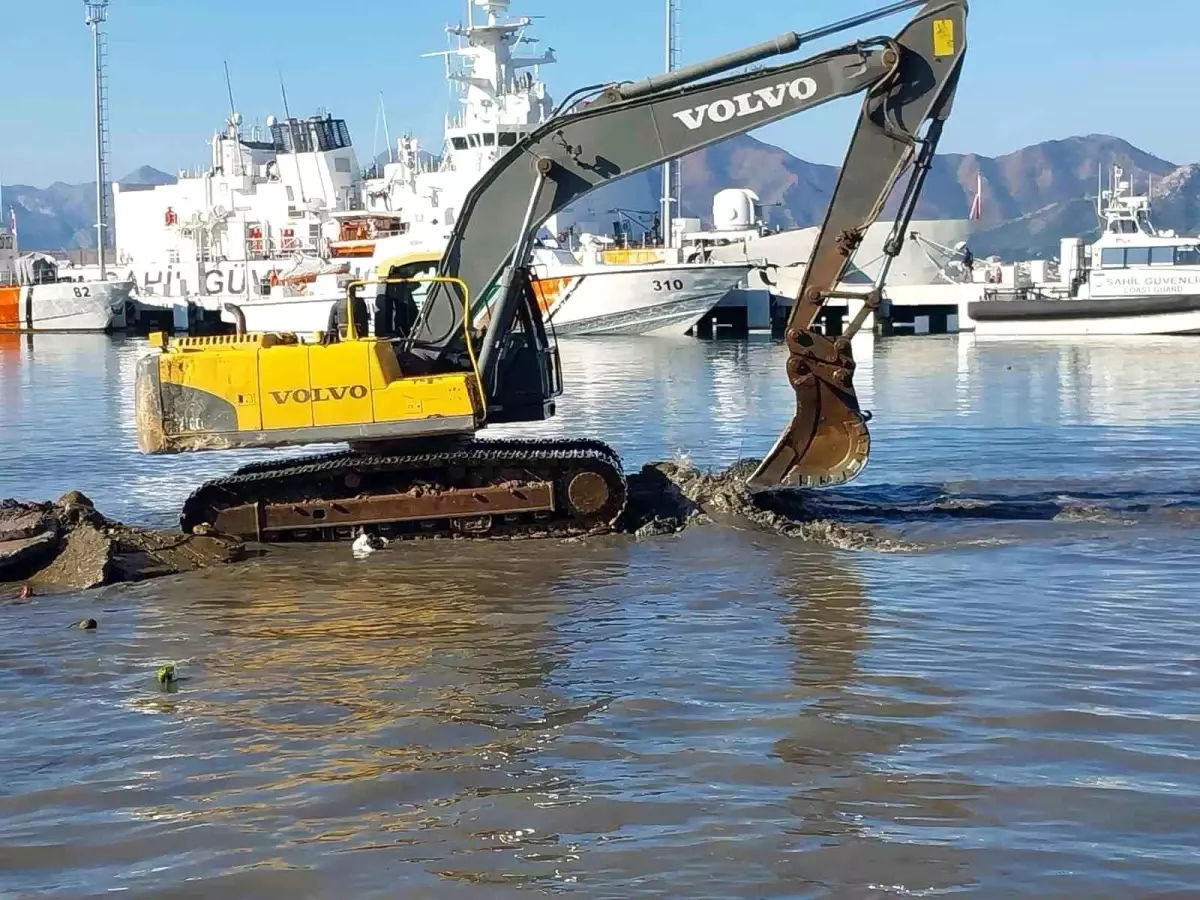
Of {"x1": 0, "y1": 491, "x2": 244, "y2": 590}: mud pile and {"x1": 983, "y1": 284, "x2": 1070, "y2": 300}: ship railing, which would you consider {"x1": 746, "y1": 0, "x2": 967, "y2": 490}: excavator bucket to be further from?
{"x1": 983, "y1": 284, "x2": 1070, "y2": 300}: ship railing

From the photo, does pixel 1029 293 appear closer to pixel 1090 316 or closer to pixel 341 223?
pixel 1090 316

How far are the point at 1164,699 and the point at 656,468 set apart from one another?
25.4 feet

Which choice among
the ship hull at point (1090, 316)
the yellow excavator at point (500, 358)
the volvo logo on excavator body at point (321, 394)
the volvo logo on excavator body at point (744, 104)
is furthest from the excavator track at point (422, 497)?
the ship hull at point (1090, 316)

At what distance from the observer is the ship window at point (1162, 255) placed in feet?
153

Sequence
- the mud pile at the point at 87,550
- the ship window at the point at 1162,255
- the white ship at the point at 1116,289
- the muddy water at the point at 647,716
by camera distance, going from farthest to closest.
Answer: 1. the ship window at the point at 1162,255
2. the white ship at the point at 1116,289
3. the mud pile at the point at 87,550
4. the muddy water at the point at 647,716

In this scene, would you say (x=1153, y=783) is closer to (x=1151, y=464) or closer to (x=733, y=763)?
(x=733, y=763)

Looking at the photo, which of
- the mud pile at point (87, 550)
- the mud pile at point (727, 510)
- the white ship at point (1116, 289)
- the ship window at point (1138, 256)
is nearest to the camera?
the mud pile at point (87, 550)

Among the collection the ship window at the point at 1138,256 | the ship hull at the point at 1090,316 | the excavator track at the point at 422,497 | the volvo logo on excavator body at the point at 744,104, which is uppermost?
the ship window at the point at 1138,256

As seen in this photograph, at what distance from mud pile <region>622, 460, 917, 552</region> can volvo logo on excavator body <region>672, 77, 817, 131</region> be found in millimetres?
3380

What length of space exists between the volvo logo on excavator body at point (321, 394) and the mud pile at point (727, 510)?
2.69 meters

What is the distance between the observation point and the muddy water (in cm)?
576

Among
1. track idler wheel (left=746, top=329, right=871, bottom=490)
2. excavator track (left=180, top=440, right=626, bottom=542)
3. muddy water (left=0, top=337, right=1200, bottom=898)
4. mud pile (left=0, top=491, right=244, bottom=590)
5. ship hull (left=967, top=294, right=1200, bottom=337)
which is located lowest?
muddy water (left=0, top=337, right=1200, bottom=898)

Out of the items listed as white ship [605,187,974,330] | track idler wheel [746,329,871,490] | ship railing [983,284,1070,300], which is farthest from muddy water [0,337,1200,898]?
white ship [605,187,974,330]

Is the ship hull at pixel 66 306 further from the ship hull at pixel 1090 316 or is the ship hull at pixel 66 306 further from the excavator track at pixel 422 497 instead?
the excavator track at pixel 422 497
